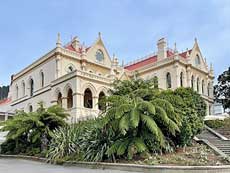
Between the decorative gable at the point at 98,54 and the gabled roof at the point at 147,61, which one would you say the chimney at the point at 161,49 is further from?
the decorative gable at the point at 98,54

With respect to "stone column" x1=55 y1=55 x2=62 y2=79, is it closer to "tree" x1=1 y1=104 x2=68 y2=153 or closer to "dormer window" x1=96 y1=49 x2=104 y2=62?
"dormer window" x1=96 y1=49 x2=104 y2=62

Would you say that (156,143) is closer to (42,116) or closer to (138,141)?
(138,141)

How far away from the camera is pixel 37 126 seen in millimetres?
19250

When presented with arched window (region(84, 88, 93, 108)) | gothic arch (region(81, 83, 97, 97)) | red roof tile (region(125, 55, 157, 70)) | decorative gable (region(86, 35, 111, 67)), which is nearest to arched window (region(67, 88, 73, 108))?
arched window (region(84, 88, 93, 108))

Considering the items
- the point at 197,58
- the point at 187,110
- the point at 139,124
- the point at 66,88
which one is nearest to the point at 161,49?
the point at 197,58

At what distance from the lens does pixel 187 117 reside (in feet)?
48.2

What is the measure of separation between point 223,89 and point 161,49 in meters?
12.7

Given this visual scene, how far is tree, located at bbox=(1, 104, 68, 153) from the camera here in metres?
19.1

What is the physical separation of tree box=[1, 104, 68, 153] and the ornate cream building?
8595 millimetres

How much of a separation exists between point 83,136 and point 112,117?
296 centimetres

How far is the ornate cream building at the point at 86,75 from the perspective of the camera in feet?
103

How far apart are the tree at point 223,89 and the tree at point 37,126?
30.5 metres

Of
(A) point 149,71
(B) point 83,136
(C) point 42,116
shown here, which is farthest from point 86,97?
(B) point 83,136

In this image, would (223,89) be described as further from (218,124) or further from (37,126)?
(37,126)
